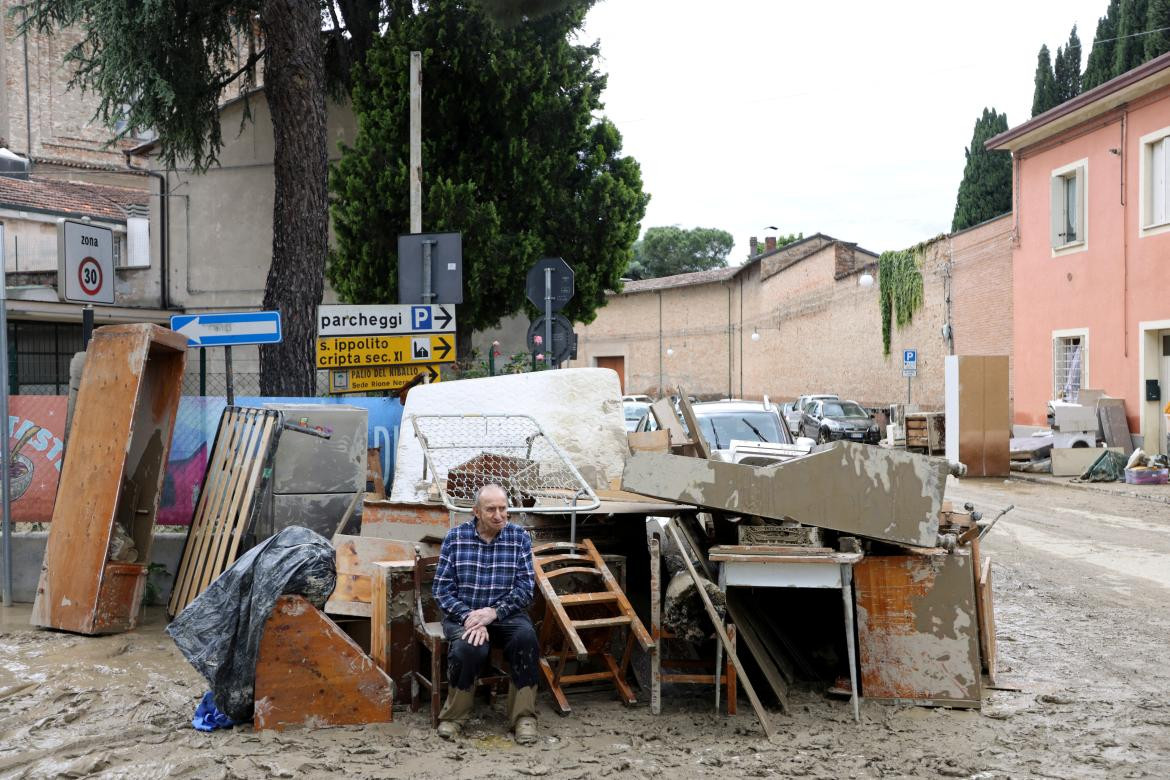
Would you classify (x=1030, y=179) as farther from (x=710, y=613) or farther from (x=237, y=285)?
(x=710, y=613)

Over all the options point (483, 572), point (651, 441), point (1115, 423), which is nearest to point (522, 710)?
point (483, 572)

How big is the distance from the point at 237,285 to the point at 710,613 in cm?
1780

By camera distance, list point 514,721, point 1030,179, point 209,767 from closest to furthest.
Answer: point 209,767 < point 514,721 < point 1030,179

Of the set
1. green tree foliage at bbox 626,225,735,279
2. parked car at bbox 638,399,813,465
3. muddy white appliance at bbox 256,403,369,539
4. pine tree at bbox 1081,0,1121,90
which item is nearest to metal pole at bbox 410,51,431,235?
parked car at bbox 638,399,813,465

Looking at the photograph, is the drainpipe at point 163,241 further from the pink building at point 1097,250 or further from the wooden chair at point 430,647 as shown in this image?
the pink building at point 1097,250

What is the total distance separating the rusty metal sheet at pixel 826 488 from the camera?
5754mm

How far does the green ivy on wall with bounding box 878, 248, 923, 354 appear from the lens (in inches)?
1262

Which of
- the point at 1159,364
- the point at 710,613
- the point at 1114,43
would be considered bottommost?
the point at 710,613

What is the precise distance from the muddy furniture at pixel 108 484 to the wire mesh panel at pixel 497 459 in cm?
197

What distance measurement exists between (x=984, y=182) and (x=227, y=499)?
36989 mm

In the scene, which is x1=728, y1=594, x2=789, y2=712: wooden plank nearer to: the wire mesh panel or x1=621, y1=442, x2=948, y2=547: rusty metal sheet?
x1=621, y1=442, x2=948, y2=547: rusty metal sheet

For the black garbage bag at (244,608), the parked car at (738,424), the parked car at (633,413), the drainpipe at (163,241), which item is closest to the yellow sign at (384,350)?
the parked car at (738,424)

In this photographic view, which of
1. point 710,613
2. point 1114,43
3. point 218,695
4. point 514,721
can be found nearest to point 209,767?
point 218,695

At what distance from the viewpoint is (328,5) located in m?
18.7
